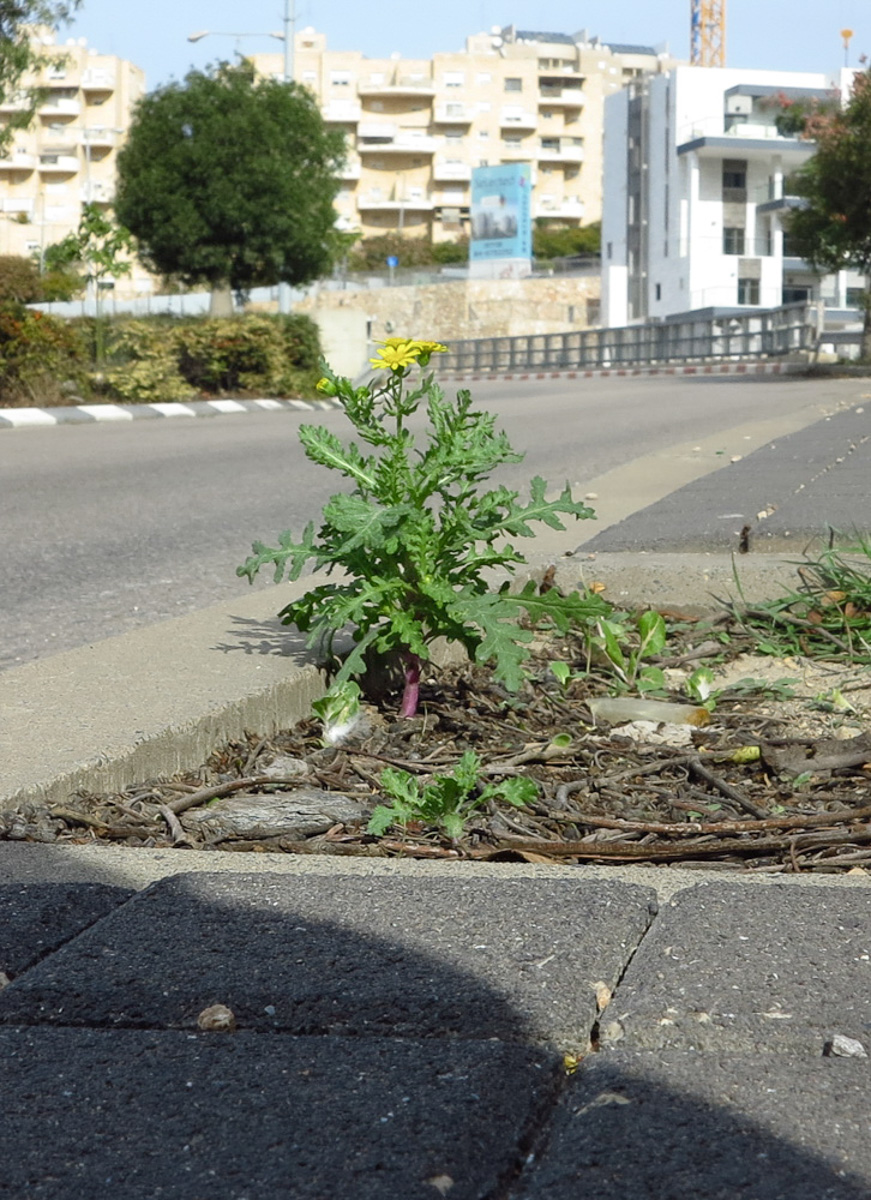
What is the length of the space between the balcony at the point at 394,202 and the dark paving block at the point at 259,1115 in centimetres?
11496

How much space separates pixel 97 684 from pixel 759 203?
73218 mm

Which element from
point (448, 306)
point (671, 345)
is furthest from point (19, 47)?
point (448, 306)

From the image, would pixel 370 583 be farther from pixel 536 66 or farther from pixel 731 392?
pixel 536 66

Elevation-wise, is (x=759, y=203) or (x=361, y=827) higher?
(x=759, y=203)

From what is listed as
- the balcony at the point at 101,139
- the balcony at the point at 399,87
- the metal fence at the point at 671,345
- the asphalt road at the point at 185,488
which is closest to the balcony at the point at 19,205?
the balcony at the point at 101,139

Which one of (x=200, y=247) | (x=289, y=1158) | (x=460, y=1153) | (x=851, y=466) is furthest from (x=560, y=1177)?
(x=200, y=247)

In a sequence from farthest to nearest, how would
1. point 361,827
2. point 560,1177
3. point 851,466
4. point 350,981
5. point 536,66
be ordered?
point 536,66, point 851,466, point 361,827, point 350,981, point 560,1177

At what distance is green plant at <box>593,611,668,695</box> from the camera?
11.0 ft

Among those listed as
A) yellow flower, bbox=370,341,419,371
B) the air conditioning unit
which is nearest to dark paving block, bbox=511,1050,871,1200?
yellow flower, bbox=370,341,419,371

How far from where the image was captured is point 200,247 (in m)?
30.2

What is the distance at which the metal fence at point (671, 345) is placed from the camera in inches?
1476

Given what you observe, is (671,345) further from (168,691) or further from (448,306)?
(168,691)

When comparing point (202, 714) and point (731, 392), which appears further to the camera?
point (731, 392)

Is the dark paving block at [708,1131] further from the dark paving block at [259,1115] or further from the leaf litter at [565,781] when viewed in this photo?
the leaf litter at [565,781]
